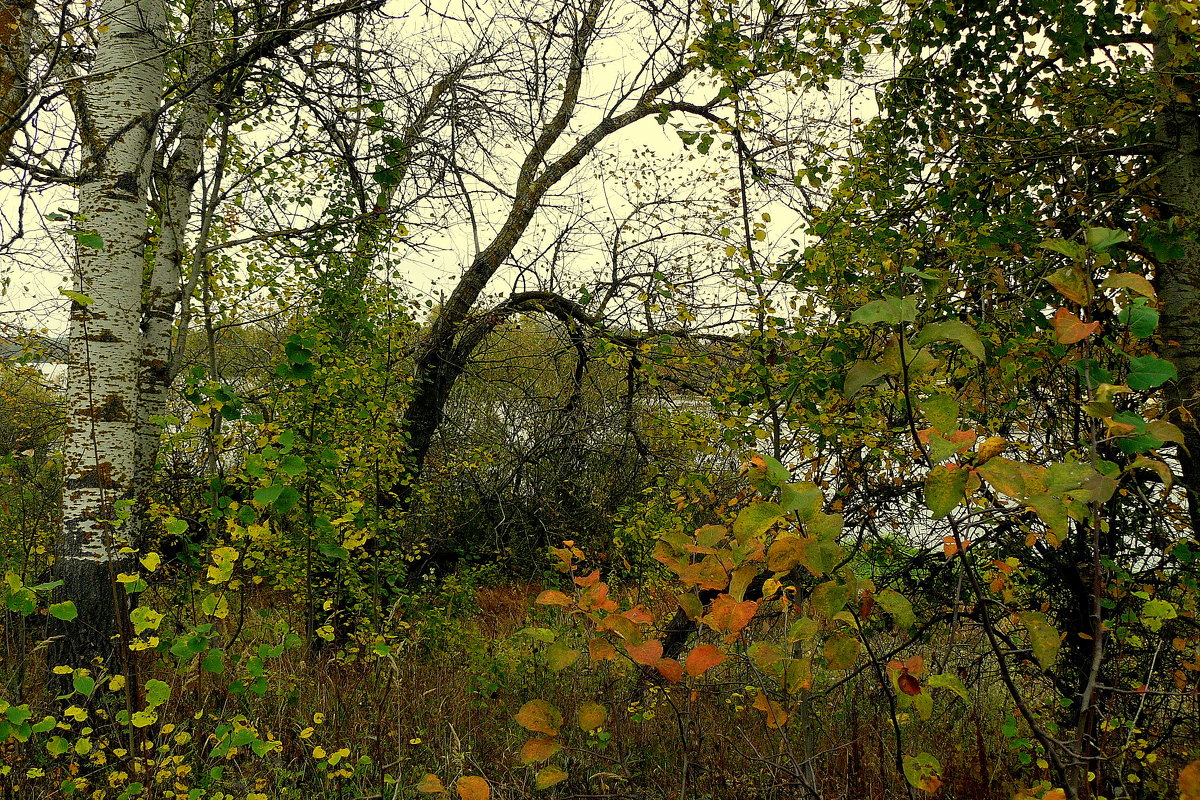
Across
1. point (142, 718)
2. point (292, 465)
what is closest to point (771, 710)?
point (292, 465)

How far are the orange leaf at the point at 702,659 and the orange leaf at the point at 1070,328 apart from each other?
2.57 feet

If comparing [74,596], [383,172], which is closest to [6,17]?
[383,172]

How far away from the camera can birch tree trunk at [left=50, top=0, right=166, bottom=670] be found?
311cm

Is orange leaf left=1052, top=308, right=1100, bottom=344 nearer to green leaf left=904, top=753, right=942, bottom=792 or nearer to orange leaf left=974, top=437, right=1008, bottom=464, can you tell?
orange leaf left=974, top=437, right=1008, bottom=464

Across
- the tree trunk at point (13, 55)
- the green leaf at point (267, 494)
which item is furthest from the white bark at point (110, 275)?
the green leaf at point (267, 494)

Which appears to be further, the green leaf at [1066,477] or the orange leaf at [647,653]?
the orange leaf at [647,653]

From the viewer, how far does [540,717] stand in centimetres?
140

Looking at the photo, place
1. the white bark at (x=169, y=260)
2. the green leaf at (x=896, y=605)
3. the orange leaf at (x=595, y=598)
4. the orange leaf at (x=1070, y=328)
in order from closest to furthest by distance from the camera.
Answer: the orange leaf at (x=1070, y=328)
the green leaf at (x=896, y=605)
the orange leaf at (x=595, y=598)
the white bark at (x=169, y=260)

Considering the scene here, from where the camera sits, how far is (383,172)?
182 inches

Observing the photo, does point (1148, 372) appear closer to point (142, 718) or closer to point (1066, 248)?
point (1066, 248)

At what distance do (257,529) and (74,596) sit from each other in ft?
5.27

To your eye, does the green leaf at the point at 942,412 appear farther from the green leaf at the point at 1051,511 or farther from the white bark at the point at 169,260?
the white bark at the point at 169,260

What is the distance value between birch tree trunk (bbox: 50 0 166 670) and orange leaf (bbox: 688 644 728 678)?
9.30ft

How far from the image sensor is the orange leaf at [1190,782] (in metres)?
0.94
